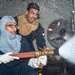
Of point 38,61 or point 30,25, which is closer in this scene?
point 38,61

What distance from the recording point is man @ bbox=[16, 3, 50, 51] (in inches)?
208

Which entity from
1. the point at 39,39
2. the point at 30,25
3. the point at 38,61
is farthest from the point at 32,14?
the point at 38,61

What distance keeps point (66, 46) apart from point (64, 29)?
2.48 meters

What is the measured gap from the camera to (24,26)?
5.59 meters

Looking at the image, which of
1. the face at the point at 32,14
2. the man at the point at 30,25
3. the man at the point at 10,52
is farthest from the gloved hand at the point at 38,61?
the face at the point at 32,14

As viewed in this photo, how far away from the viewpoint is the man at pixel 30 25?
17.4 ft

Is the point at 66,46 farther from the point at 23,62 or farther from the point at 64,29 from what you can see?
the point at 64,29

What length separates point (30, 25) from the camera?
Answer: 18.1ft

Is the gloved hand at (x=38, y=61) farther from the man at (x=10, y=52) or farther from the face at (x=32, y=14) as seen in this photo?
the face at (x=32, y=14)

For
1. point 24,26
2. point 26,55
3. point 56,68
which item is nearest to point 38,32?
point 24,26

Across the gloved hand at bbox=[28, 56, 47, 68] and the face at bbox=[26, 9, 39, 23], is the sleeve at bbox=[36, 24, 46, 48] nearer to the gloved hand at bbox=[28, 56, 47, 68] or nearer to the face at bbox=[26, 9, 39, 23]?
the face at bbox=[26, 9, 39, 23]

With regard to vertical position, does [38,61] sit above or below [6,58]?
below

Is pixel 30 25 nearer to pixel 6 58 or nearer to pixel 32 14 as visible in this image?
pixel 32 14

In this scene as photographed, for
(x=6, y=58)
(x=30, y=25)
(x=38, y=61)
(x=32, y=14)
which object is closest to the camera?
(x=6, y=58)
